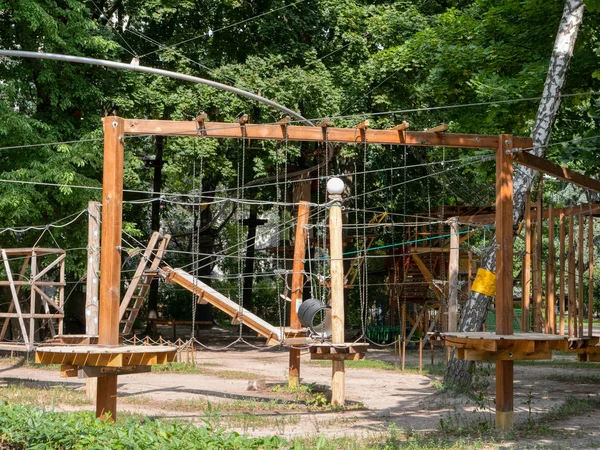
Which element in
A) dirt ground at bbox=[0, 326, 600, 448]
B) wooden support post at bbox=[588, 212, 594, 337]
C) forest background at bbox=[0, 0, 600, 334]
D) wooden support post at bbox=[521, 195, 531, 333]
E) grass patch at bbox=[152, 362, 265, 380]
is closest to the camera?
dirt ground at bbox=[0, 326, 600, 448]

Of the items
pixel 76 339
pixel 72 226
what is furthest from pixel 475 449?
pixel 72 226

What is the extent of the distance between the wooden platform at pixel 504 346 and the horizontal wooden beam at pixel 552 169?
2.64 metres

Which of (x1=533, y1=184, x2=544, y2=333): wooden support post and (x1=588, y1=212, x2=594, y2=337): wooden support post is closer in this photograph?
(x1=533, y1=184, x2=544, y2=333): wooden support post

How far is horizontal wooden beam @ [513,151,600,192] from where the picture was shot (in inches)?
487

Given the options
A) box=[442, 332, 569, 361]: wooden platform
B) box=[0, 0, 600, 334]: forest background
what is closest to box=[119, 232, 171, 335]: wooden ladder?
box=[0, 0, 600, 334]: forest background

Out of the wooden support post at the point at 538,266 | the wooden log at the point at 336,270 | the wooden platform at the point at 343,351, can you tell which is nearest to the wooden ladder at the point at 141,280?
the wooden log at the point at 336,270

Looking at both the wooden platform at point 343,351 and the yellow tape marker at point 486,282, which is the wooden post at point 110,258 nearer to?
the wooden platform at point 343,351

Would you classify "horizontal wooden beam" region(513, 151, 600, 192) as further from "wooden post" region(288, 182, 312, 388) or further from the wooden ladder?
the wooden ladder

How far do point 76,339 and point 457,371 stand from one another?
7539mm

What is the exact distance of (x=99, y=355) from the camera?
10.4m

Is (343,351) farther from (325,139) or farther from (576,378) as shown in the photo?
(576,378)

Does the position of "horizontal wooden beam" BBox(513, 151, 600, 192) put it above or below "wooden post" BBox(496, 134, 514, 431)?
above

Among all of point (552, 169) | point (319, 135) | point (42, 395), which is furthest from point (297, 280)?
point (552, 169)

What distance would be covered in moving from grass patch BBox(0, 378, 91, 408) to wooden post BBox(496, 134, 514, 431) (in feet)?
23.9
